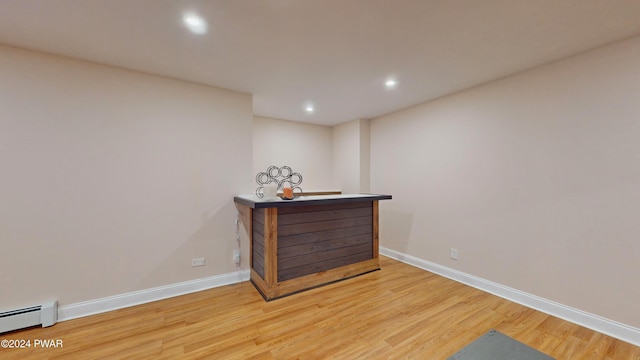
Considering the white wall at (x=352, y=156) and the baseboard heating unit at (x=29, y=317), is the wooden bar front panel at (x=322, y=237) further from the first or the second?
the baseboard heating unit at (x=29, y=317)

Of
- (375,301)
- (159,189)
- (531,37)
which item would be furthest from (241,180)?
(531,37)

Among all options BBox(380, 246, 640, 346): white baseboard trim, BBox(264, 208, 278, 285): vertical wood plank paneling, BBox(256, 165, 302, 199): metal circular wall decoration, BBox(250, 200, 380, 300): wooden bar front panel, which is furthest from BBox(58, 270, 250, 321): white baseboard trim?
BBox(380, 246, 640, 346): white baseboard trim

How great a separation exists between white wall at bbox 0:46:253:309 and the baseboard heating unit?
0.35ft

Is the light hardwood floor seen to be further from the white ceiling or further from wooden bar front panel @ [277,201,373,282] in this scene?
the white ceiling

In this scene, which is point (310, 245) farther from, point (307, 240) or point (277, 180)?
point (277, 180)

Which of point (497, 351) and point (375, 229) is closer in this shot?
point (497, 351)

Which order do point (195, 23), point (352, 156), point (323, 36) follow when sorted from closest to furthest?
point (195, 23)
point (323, 36)
point (352, 156)

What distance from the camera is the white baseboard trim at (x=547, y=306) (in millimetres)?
2086

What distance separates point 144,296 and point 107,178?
1324 millimetres

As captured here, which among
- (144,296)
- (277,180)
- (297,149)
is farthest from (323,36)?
(144,296)

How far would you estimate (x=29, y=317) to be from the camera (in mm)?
2189

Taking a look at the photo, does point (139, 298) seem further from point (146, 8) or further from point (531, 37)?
point (531, 37)

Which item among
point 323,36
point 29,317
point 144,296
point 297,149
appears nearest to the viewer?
point 323,36

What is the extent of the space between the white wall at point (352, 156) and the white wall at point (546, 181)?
113cm
